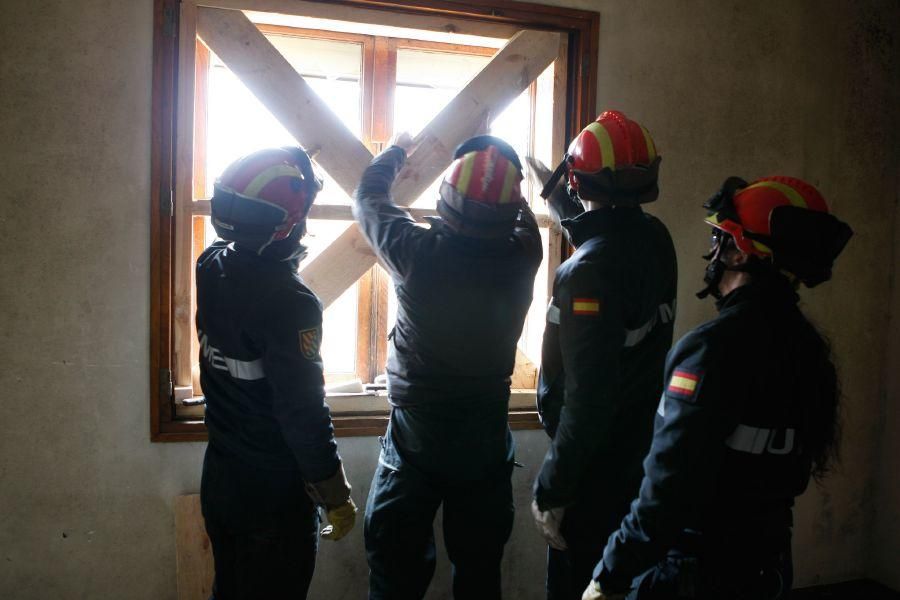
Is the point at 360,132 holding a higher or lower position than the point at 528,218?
higher

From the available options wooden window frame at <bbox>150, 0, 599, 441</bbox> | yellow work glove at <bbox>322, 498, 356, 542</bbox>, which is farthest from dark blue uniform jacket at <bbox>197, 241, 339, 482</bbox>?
wooden window frame at <bbox>150, 0, 599, 441</bbox>

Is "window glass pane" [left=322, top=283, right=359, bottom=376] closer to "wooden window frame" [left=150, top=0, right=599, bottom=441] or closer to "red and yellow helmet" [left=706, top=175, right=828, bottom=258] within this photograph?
"wooden window frame" [left=150, top=0, right=599, bottom=441]

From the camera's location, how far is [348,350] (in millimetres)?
2918

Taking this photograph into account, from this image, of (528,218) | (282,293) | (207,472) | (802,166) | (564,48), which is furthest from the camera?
(802,166)

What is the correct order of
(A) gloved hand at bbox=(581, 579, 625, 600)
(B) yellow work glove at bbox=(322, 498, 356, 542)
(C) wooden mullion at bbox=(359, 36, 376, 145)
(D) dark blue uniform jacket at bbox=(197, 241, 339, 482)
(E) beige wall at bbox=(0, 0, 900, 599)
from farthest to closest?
1. (C) wooden mullion at bbox=(359, 36, 376, 145)
2. (E) beige wall at bbox=(0, 0, 900, 599)
3. (B) yellow work glove at bbox=(322, 498, 356, 542)
4. (D) dark blue uniform jacket at bbox=(197, 241, 339, 482)
5. (A) gloved hand at bbox=(581, 579, 625, 600)

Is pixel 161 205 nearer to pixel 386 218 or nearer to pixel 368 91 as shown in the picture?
pixel 386 218

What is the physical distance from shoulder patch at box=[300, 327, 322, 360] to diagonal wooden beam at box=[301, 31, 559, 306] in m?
Answer: 0.76

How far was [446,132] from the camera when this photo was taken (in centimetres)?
251

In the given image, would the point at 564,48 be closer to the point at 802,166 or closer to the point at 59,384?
the point at 802,166

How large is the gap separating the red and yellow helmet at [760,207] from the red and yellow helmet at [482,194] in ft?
1.99

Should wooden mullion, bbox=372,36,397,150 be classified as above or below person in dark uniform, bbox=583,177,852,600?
above

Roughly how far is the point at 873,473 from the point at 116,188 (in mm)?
3516

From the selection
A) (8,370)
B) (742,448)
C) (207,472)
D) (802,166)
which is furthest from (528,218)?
(8,370)

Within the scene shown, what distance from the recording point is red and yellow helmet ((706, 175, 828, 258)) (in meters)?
1.36
